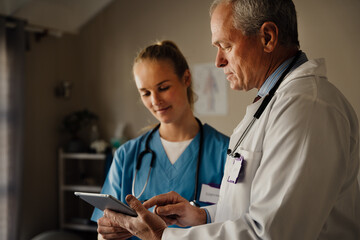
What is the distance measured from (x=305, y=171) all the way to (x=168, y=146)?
0.92 metres

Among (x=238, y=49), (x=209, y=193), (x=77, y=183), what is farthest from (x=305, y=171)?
(x=77, y=183)

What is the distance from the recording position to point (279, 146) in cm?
71

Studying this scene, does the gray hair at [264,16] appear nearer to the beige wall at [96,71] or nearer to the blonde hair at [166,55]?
the blonde hair at [166,55]

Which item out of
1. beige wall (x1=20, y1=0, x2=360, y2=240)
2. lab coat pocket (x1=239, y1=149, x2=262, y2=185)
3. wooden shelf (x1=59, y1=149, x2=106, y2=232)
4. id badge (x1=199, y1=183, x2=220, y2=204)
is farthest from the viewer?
wooden shelf (x1=59, y1=149, x2=106, y2=232)

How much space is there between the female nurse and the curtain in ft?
5.74

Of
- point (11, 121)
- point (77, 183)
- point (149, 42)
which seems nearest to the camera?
point (11, 121)

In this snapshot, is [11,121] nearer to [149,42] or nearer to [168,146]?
[149,42]

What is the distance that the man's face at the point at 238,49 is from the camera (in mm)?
885

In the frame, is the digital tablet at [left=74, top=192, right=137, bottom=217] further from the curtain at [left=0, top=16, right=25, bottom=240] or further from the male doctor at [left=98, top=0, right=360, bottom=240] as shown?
the curtain at [left=0, top=16, right=25, bottom=240]

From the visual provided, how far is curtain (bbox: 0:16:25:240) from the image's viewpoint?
285 centimetres

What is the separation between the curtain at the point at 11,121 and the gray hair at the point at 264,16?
8.41ft

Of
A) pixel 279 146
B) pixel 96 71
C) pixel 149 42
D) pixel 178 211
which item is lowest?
pixel 178 211

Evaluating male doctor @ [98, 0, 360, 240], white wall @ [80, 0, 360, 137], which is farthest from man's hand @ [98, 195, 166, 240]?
white wall @ [80, 0, 360, 137]

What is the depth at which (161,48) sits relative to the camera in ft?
5.00
